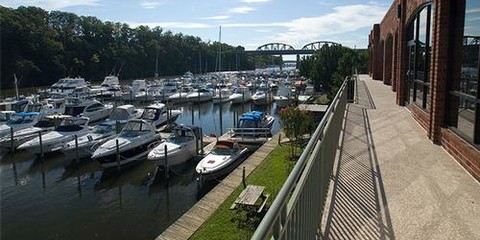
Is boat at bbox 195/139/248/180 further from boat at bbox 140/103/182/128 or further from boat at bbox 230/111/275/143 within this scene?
boat at bbox 140/103/182/128

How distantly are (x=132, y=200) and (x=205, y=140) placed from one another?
402 inches

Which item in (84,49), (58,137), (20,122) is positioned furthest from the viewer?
(84,49)

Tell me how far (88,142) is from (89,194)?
7007 millimetres

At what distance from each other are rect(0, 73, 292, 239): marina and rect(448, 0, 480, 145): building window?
40.2 ft

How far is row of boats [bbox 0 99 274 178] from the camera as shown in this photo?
23375 millimetres

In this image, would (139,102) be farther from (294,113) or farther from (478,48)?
(478,48)

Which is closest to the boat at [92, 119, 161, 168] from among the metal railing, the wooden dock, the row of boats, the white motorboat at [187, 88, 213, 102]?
the row of boats

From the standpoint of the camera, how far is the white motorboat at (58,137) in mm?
28484

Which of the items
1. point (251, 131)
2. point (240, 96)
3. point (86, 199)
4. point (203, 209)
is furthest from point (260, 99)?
point (203, 209)

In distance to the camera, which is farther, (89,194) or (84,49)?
(84,49)

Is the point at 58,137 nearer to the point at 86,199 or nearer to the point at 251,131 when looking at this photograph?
the point at 86,199

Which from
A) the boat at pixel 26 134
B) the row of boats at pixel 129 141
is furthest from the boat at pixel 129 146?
the boat at pixel 26 134

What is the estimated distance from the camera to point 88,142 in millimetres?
28156

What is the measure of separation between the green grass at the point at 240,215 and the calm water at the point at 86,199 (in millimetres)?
3596
